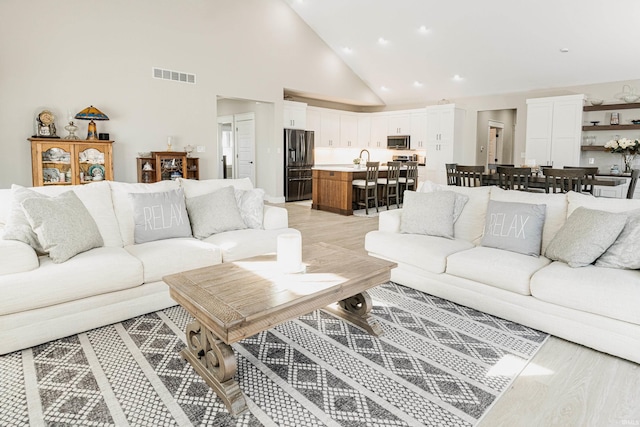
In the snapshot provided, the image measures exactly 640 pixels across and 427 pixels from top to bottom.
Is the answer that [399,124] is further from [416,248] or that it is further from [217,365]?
[217,365]

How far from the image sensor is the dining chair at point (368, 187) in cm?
750

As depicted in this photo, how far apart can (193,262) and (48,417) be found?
1403mm

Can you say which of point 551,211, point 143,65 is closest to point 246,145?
point 143,65

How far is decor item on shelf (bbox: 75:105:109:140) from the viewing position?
584 centimetres

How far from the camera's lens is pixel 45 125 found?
5.71m

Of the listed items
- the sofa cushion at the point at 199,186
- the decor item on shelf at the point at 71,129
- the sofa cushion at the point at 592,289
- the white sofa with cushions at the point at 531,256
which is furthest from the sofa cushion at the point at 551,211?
the decor item on shelf at the point at 71,129

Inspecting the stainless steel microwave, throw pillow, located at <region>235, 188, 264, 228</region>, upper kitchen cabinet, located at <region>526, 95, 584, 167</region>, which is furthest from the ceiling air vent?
upper kitchen cabinet, located at <region>526, 95, 584, 167</region>

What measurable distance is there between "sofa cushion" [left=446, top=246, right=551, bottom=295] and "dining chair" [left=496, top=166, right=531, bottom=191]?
2.21 meters

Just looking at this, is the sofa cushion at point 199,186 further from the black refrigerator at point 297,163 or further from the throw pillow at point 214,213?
the black refrigerator at point 297,163

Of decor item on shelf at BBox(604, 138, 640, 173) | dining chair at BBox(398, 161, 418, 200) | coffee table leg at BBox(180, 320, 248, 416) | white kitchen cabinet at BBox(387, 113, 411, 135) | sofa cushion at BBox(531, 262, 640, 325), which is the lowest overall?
coffee table leg at BBox(180, 320, 248, 416)

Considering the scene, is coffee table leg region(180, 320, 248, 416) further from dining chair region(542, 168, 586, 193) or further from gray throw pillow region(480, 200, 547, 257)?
dining chair region(542, 168, 586, 193)

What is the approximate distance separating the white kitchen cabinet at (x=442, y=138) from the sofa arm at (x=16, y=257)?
8630 mm

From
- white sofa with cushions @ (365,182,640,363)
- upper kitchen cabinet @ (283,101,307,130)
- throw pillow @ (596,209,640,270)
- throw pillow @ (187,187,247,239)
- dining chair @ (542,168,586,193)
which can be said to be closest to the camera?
white sofa with cushions @ (365,182,640,363)

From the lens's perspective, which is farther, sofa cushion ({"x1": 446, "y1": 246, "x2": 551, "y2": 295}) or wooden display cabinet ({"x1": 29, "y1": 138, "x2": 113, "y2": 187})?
wooden display cabinet ({"x1": 29, "y1": 138, "x2": 113, "y2": 187})
